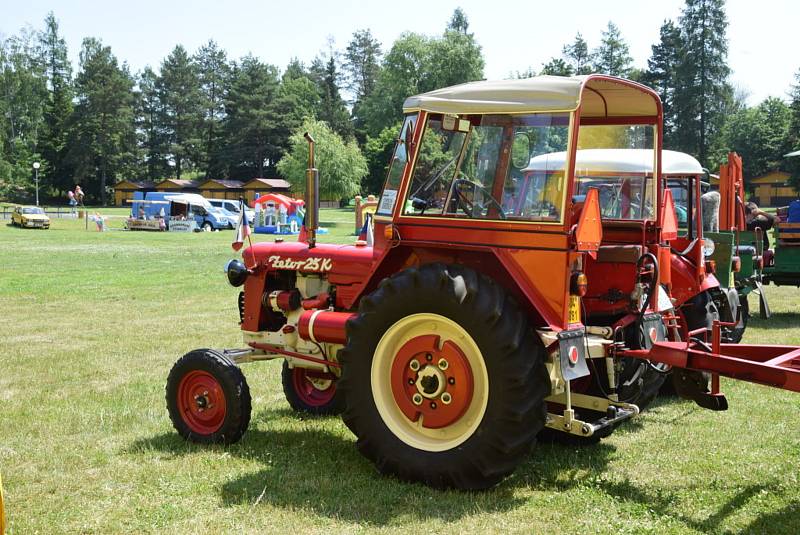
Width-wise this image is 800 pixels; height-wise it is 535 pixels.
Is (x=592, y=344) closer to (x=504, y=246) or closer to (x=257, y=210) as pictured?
(x=504, y=246)

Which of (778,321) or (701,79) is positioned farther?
(701,79)

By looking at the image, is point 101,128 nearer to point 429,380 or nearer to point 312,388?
point 312,388

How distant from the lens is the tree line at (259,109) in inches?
2397

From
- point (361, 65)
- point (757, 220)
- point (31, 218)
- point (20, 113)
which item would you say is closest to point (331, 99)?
point (361, 65)

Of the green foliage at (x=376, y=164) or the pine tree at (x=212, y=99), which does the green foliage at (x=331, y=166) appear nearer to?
the green foliage at (x=376, y=164)

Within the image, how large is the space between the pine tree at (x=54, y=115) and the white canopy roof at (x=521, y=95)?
80745 millimetres

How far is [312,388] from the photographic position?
20.6 ft

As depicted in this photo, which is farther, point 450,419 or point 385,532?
point 450,419

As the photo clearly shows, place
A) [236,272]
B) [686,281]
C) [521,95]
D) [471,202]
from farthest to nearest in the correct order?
[686,281] < [236,272] < [471,202] < [521,95]

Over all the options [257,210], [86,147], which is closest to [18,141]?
[86,147]

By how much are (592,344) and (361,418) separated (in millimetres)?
1412

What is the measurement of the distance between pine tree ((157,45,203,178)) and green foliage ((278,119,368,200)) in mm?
30057

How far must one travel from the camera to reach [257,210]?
4069 cm

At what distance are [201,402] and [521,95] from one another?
293 centimetres
